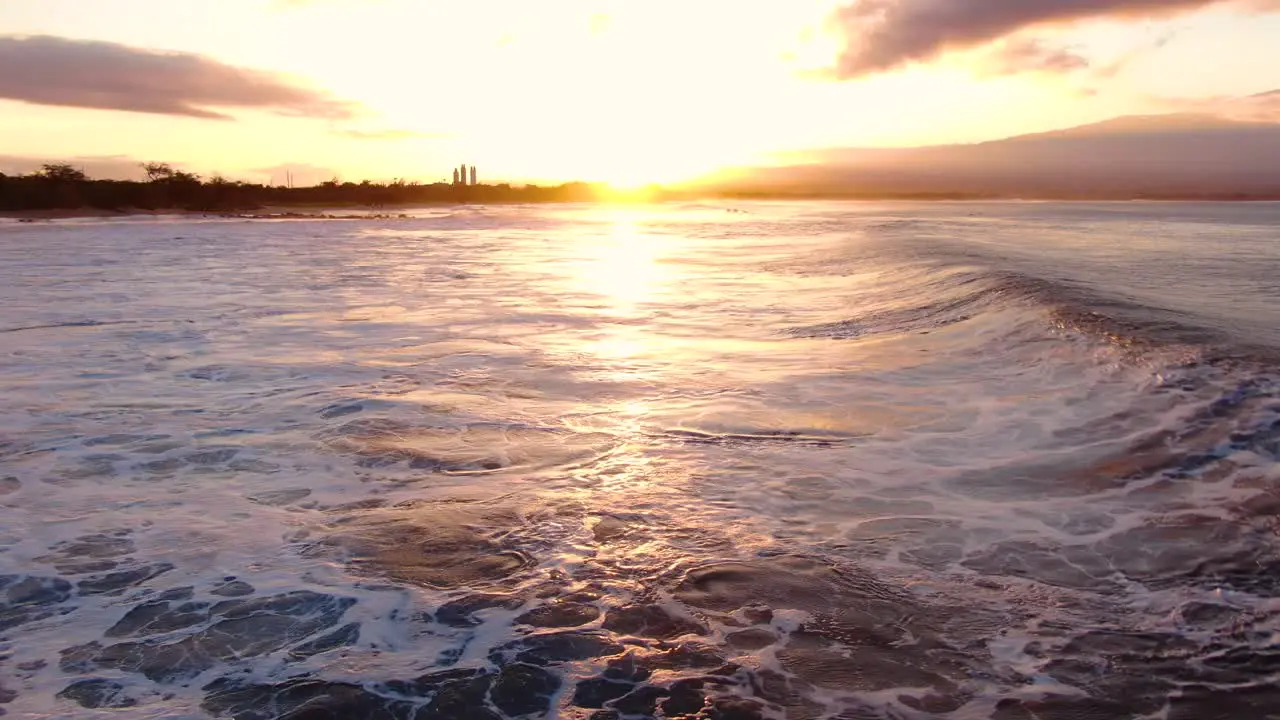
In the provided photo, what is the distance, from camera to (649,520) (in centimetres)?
512

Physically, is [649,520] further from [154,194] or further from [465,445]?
[154,194]

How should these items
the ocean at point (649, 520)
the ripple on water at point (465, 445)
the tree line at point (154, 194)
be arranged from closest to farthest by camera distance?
the ocean at point (649, 520)
the ripple on water at point (465, 445)
the tree line at point (154, 194)

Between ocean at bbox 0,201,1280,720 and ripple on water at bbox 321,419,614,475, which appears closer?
ocean at bbox 0,201,1280,720

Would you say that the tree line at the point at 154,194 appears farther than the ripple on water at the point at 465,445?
Yes

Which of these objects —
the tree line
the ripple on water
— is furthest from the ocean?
the tree line

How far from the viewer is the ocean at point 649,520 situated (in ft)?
11.4

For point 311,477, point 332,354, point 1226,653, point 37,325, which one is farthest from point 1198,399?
point 37,325

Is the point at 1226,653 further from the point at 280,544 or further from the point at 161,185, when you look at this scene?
the point at 161,185

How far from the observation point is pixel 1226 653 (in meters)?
3.62

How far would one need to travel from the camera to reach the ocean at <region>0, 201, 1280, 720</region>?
3469 millimetres

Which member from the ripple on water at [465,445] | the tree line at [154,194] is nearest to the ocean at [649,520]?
the ripple on water at [465,445]

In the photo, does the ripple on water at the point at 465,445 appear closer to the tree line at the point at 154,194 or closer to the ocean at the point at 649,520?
the ocean at the point at 649,520

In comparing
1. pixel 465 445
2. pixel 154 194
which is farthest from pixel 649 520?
pixel 154 194

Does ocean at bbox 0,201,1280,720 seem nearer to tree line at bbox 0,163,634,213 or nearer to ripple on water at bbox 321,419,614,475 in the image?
ripple on water at bbox 321,419,614,475
